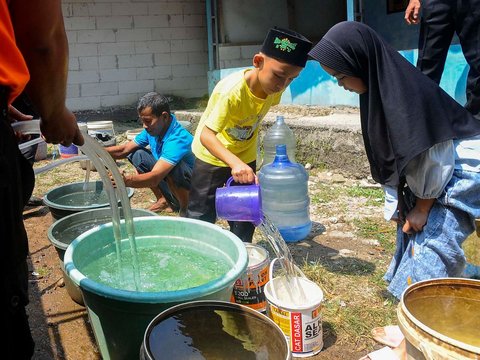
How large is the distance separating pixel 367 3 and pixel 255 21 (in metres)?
2.28

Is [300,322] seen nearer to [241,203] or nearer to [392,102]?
[241,203]

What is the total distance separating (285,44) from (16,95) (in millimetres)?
1811

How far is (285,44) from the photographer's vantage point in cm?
268

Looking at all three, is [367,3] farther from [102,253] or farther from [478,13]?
[102,253]

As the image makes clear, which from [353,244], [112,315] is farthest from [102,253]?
[353,244]

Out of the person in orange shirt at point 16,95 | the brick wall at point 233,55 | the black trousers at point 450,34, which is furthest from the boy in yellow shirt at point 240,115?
the brick wall at point 233,55

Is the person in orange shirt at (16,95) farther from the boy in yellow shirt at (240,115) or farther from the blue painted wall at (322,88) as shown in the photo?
the blue painted wall at (322,88)

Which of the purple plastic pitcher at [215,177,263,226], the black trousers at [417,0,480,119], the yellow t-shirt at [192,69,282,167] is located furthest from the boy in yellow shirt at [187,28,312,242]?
the black trousers at [417,0,480,119]

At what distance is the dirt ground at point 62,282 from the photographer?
2.35 meters

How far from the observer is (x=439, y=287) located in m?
1.81

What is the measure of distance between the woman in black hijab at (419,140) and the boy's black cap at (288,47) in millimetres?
509

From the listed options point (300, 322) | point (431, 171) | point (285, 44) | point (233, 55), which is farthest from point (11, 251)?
point (233, 55)

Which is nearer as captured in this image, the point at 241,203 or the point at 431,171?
the point at 431,171

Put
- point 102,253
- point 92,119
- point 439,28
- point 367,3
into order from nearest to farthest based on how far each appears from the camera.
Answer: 1. point 102,253
2. point 439,28
3. point 367,3
4. point 92,119
